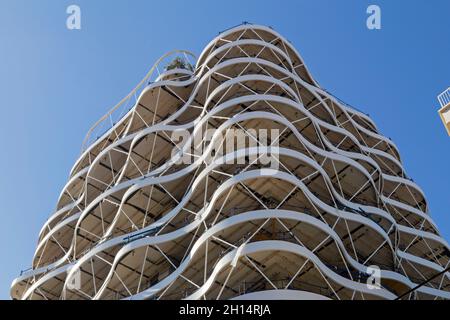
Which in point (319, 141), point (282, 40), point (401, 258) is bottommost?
point (401, 258)

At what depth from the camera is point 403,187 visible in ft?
190

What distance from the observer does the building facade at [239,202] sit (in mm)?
34438

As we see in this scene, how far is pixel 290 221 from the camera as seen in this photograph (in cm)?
3503

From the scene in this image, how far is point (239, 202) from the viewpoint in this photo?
3697 centimetres

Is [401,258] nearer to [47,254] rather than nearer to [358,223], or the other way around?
[358,223]

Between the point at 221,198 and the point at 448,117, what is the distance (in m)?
15.2

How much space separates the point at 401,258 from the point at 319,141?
12.0 metres

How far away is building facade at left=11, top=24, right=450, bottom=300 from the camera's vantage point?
3444cm

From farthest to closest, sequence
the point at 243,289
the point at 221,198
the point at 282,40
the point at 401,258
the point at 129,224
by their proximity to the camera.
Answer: the point at 282,40 < the point at 401,258 < the point at 129,224 < the point at 221,198 < the point at 243,289
